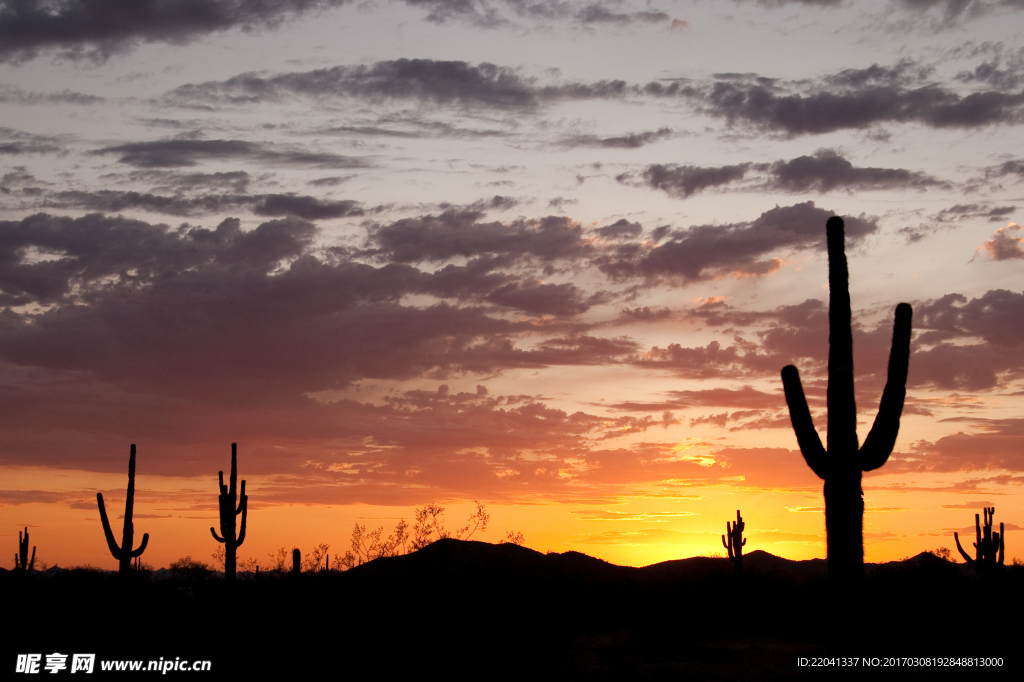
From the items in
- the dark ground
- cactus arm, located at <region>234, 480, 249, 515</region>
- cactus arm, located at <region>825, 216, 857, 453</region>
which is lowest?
the dark ground

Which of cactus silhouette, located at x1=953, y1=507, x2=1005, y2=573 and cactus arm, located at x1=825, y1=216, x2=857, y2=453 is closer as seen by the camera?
cactus arm, located at x1=825, y1=216, x2=857, y2=453

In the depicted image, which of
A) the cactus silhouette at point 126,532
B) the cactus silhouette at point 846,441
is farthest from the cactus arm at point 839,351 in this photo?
the cactus silhouette at point 126,532

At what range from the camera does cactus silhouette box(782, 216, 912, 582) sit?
1047cm

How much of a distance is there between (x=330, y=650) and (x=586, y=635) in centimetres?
965

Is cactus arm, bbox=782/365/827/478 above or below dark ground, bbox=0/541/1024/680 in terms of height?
above

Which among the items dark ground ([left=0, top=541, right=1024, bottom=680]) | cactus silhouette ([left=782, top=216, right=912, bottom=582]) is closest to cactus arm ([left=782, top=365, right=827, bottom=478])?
cactus silhouette ([left=782, top=216, right=912, bottom=582])

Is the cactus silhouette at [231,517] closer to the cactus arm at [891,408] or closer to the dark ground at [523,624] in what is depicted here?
the dark ground at [523,624]

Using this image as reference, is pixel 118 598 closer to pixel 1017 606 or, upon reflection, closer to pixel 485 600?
pixel 485 600

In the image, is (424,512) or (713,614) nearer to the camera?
(713,614)

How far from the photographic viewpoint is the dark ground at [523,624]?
60.2ft

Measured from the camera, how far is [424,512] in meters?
38.1

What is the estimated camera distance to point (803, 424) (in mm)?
11117

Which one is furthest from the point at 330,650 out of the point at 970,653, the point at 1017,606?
the point at 1017,606

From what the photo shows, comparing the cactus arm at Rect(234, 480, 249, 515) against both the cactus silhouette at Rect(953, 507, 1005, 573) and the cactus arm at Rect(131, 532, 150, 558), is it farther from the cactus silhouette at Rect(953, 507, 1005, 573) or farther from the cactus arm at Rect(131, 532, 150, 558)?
the cactus silhouette at Rect(953, 507, 1005, 573)
